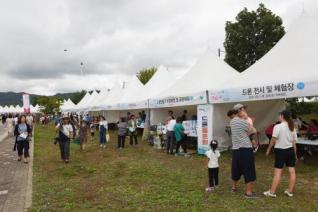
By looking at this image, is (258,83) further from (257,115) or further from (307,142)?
(257,115)

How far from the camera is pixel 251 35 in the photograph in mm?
28250

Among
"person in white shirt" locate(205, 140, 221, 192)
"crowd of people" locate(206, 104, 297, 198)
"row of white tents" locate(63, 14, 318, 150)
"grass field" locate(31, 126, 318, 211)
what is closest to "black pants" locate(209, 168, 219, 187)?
"person in white shirt" locate(205, 140, 221, 192)

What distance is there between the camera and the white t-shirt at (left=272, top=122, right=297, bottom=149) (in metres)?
6.35

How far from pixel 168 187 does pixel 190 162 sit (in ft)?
11.7

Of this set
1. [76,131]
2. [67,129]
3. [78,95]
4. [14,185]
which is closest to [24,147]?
[67,129]

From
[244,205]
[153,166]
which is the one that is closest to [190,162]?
[153,166]

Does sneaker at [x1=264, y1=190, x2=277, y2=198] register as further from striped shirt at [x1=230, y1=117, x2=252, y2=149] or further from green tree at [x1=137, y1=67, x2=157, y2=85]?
green tree at [x1=137, y1=67, x2=157, y2=85]

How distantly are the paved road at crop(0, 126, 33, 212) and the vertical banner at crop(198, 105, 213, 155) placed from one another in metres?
5.82

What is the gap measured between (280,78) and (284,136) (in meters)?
4.24

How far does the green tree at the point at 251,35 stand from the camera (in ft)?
91.3

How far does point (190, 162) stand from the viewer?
11.2 m

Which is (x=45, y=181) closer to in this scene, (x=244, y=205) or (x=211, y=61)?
(x=244, y=205)

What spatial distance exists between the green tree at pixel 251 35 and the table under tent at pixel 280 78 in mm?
16190

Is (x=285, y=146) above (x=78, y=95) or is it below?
below
